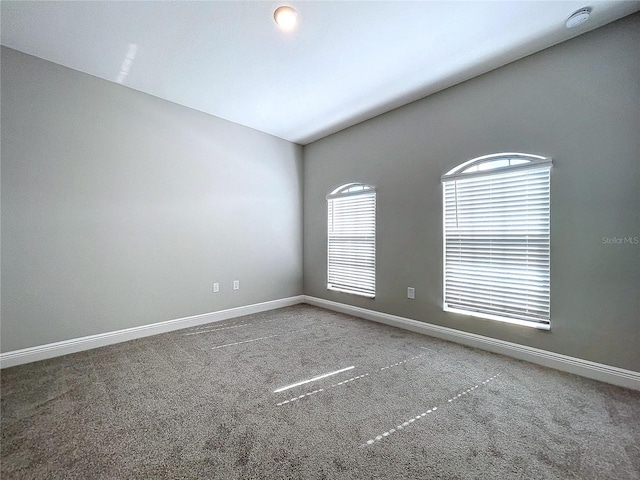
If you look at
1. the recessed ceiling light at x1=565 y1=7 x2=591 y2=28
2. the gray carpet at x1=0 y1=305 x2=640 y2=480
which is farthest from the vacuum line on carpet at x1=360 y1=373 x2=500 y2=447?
the recessed ceiling light at x1=565 y1=7 x2=591 y2=28

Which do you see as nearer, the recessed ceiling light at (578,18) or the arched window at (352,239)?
the recessed ceiling light at (578,18)

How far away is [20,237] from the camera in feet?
8.21

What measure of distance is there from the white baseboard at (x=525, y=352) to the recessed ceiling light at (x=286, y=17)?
3.22 meters

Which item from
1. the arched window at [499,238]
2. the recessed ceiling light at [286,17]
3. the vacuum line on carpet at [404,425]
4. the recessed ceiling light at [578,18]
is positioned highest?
the recessed ceiling light at [286,17]

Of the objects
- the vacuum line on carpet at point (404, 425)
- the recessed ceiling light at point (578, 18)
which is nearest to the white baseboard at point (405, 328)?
the vacuum line on carpet at point (404, 425)

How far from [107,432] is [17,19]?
10.1 ft

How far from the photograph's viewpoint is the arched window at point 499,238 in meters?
2.48

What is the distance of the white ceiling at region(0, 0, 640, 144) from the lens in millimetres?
2031

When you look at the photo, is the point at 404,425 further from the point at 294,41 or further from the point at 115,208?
the point at 115,208

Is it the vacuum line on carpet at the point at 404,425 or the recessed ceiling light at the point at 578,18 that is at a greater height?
the recessed ceiling light at the point at 578,18

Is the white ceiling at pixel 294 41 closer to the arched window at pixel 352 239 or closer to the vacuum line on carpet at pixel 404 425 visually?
the arched window at pixel 352 239

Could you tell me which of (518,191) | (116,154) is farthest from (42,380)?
(518,191)

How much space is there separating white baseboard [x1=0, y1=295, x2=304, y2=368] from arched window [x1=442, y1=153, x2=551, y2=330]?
281 cm

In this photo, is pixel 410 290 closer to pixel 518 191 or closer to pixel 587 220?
pixel 518 191
